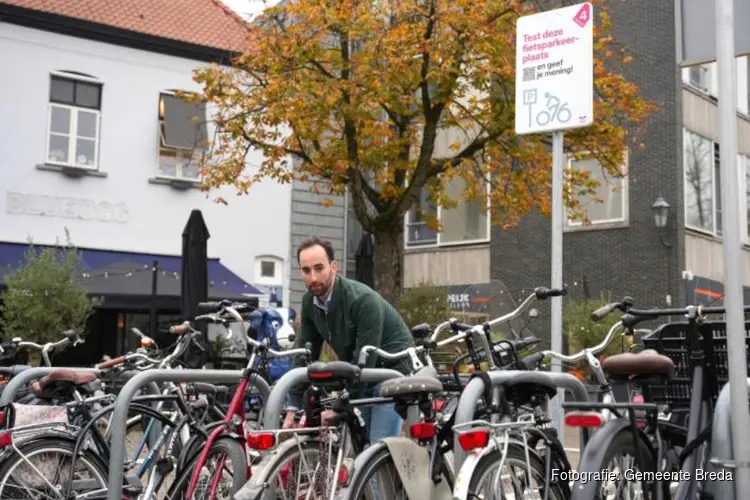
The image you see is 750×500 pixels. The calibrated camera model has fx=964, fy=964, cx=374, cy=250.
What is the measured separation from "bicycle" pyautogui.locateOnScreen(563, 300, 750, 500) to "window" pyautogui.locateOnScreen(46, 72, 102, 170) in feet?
53.8

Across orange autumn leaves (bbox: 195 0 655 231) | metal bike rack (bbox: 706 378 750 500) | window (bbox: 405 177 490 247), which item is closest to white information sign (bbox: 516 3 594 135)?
metal bike rack (bbox: 706 378 750 500)

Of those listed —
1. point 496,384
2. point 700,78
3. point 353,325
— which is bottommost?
point 496,384

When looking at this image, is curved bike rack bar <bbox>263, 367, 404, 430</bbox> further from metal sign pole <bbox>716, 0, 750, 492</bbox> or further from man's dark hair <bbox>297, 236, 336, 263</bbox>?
metal sign pole <bbox>716, 0, 750, 492</bbox>

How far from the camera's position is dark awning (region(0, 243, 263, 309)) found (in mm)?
17469

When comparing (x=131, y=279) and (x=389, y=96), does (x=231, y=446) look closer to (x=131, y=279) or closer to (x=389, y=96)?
(x=389, y=96)

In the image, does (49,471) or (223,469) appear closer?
(223,469)

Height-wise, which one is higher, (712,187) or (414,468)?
(712,187)

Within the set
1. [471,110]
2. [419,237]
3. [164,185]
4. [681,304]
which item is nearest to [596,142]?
[471,110]

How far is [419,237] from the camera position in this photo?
27562mm

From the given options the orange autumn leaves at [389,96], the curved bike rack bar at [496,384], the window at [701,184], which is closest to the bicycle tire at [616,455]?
the curved bike rack bar at [496,384]

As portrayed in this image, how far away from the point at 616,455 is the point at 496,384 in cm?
66

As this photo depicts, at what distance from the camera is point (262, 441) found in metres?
4.49

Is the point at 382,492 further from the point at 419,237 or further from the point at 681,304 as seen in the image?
the point at 419,237

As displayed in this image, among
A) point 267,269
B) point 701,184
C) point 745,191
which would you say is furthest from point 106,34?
point 745,191
